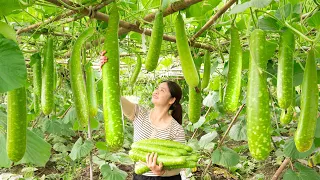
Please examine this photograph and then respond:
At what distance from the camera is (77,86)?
1.42 meters

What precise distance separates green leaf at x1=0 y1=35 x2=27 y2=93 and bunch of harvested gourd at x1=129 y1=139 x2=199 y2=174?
64.8 inches

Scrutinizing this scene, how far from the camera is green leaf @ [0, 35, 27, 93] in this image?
1274 millimetres

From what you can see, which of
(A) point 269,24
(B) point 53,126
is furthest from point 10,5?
(B) point 53,126

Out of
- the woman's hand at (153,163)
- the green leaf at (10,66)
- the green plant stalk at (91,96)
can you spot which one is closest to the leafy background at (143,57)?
the green leaf at (10,66)

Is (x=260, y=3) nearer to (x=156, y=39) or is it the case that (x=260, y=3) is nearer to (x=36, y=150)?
(x=156, y=39)

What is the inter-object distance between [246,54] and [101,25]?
122 centimetres

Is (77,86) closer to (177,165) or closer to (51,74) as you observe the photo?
(51,74)

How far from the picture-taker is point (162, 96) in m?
3.74

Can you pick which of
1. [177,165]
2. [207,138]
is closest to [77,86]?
[177,165]

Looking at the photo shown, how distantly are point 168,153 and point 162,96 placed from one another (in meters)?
0.99

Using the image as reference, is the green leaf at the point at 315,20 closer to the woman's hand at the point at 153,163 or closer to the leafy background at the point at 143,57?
the leafy background at the point at 143,57

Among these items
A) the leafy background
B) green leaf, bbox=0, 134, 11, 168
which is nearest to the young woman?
the leafy background

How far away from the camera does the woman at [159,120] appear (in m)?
3.52

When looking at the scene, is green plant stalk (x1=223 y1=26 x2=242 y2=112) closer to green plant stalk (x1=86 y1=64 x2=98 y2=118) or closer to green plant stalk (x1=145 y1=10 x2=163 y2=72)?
green plant stalk (x1=145 y1=10 x2=163 y2=72)
